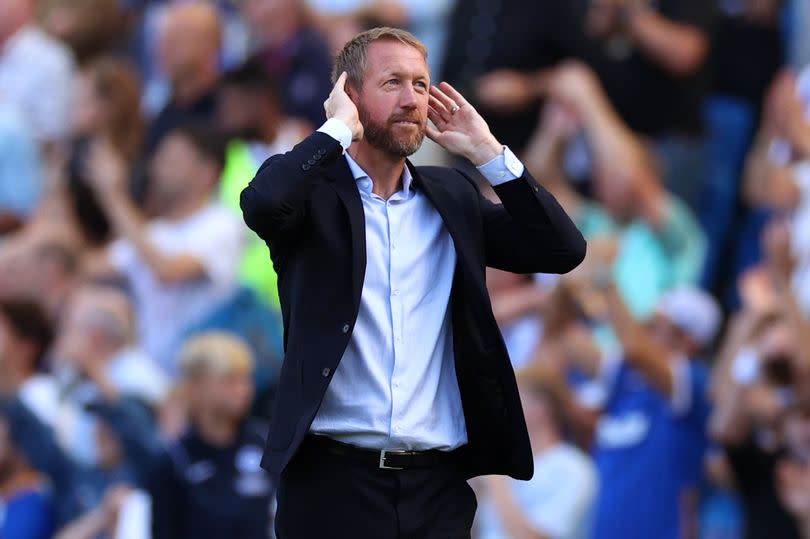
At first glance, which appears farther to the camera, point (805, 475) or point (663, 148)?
point (663, 148)

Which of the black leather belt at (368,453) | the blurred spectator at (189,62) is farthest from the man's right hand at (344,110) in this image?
the blurred spectator at (189,62)

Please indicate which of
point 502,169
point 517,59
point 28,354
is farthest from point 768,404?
point 28,354

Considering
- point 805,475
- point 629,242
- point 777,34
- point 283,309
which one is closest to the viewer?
point 283,309

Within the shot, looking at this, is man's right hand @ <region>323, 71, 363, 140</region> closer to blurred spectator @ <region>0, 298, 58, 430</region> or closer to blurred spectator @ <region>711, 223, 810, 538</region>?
blurred spectator @ <region>711, 223, 810, 538</region>

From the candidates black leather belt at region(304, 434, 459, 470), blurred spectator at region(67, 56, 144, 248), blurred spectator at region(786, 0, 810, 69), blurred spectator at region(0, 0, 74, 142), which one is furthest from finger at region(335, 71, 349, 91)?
blurred spectator at region(0, 0, 74, 142)

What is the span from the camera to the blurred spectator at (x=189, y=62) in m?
11.1

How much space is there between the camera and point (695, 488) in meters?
8.57

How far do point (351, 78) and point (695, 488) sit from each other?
448 centimetres

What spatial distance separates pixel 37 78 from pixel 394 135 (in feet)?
24.9

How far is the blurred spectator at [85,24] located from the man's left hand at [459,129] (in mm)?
7381

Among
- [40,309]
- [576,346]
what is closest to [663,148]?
[576,346]

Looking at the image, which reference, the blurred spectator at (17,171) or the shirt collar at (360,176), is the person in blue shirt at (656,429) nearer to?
the shirt collar at (360,176)

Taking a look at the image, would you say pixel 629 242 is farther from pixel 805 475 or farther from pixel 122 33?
pixel 122 33

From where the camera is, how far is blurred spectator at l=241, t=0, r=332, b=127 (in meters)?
11.0
